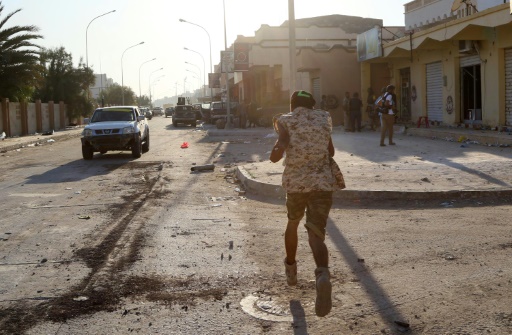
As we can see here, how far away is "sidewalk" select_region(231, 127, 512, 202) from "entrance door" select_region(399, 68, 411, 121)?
11448mm

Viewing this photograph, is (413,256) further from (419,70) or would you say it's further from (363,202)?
(419,70)

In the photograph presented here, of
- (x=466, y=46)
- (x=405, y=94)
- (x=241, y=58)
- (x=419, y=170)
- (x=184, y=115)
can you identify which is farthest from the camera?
(x=184, y=115)

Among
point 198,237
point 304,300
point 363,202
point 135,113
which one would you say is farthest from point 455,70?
point 304,300

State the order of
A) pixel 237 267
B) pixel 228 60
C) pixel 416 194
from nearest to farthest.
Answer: pixel 237 267 → pixel 416 194 → pixel 228 60

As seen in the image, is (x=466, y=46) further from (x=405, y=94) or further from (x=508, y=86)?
(x=405, y=94)

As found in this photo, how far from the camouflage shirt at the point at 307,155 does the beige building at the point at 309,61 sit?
32.1 meters

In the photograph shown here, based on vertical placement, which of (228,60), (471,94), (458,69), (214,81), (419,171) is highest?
Result: (214,81)

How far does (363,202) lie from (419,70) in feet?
67.5

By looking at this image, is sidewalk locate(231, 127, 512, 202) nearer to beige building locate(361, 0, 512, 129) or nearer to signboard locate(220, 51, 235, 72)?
beige building locate(361, 0, 512, 129)

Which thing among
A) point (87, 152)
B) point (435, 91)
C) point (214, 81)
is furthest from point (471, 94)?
point (214, 81)

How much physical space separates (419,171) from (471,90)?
1343 centimetres

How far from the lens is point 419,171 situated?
13.2 m

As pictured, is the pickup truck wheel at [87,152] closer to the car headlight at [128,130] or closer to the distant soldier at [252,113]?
the car headlight at [128,130]

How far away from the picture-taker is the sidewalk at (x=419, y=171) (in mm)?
10773
